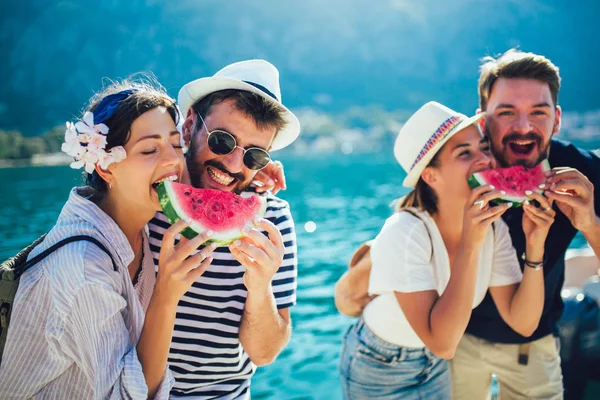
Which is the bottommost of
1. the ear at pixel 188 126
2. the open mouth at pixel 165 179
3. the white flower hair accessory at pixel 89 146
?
the open mouth at pixel 165 179

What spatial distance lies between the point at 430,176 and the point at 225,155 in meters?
1.56

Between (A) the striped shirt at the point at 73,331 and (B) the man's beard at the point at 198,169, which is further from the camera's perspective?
(B) the man's beard at the point at 198,169

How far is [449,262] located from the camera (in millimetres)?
3314

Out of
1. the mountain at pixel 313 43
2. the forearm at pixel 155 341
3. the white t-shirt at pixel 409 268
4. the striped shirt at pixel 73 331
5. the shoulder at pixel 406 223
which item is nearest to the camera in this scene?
the striped shirt at pixel 73 331

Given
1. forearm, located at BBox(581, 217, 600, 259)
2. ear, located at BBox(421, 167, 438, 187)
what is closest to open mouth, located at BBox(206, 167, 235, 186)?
ear, located at BBox(421, 167, 438, 187)

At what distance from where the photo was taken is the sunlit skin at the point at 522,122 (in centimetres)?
337

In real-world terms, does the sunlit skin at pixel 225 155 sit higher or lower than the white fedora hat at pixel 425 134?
lower

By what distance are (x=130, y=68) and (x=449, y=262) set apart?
136 metres

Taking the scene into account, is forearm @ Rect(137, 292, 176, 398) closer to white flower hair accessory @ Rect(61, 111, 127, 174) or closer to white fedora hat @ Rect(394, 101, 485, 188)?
white flower hair accessory @ Rect(61, 111, 127, 174)

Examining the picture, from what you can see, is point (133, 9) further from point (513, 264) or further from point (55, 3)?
point (513, 264)

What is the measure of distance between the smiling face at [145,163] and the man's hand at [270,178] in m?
0.99

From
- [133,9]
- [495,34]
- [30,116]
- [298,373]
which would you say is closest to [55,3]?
[133,9]

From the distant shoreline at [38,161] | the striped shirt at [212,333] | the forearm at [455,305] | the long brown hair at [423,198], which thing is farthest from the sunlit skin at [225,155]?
the distant shoreline at [38,161]

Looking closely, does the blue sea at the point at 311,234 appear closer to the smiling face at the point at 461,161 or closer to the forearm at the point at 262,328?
the forearm at the point at 262,328
